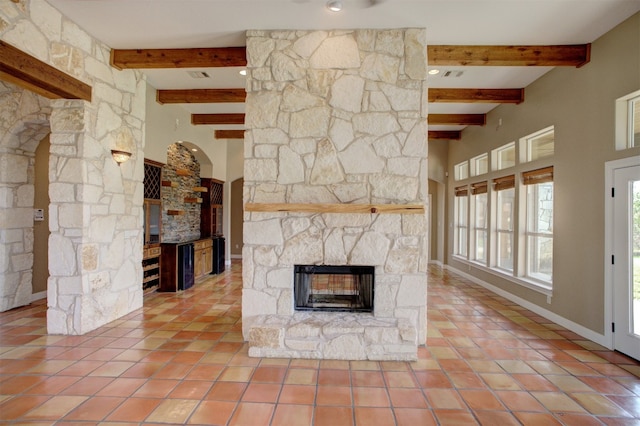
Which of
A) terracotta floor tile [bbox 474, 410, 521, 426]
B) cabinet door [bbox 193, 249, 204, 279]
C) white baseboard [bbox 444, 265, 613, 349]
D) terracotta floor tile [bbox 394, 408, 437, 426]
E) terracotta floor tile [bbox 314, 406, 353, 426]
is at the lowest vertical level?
terracotta floor tile [bbox 474, 410, 521, 426]

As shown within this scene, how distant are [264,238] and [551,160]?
382 centimetres

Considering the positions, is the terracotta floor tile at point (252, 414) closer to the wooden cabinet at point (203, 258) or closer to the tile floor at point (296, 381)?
the tile floor at point (296, 381)

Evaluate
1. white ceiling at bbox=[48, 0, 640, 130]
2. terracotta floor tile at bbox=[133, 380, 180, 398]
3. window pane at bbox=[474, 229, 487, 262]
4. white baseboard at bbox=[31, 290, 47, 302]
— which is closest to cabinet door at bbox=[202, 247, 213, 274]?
white baseboard at bbox=[31, 290, 47, 302]

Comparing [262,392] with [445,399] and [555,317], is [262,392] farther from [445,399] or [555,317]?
[555,317]

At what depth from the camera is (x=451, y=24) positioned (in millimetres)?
3260

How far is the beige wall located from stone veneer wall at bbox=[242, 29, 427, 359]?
186 cm

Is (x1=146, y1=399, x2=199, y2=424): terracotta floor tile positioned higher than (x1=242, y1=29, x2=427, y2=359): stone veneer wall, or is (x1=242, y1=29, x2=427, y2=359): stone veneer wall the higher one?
(x1=242, y1=29, x2=427, y2=359): stone veneer wall

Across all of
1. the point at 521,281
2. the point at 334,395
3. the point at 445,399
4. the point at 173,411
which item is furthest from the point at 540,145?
the point at 173,411

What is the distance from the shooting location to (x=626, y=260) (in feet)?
10.3

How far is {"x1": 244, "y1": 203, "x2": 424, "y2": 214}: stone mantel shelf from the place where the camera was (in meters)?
3.12

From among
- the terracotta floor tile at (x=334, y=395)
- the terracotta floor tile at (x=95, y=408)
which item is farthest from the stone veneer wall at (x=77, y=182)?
the terracotta floor tile at (x=334, y=395)

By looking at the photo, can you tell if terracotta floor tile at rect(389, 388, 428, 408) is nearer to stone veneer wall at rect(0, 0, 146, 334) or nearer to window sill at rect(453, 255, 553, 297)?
window sill at rect(453, 255, 553, 297)

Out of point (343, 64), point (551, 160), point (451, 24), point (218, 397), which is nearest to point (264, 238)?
point (218, 397)

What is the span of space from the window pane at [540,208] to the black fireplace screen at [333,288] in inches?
116
